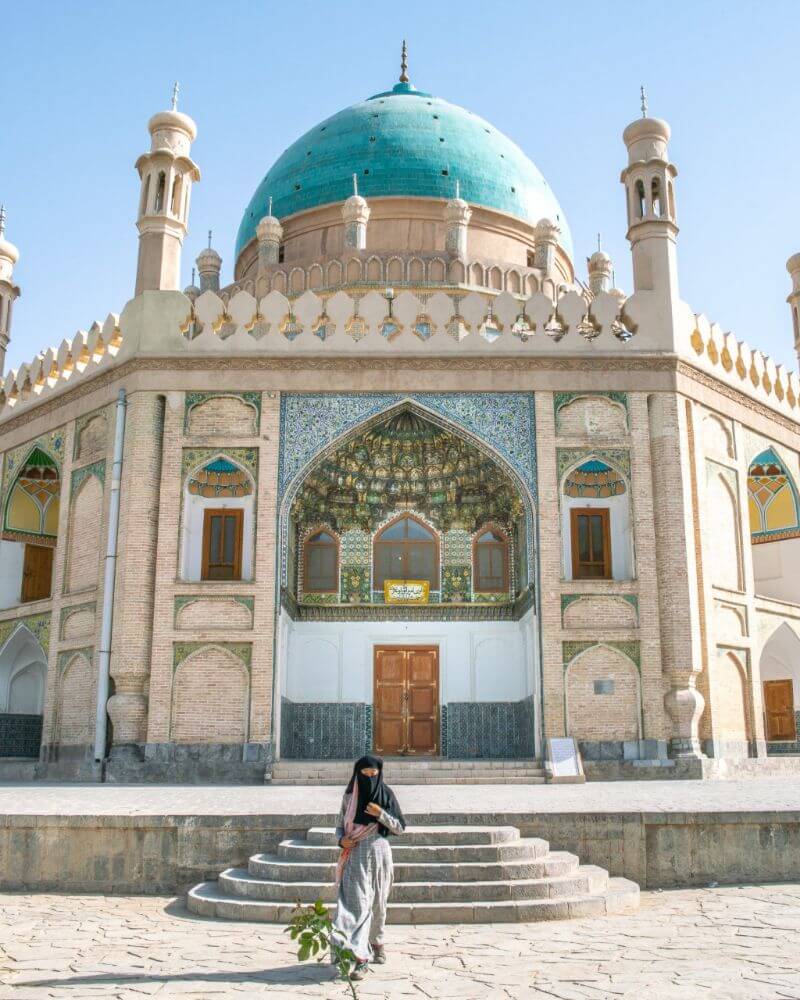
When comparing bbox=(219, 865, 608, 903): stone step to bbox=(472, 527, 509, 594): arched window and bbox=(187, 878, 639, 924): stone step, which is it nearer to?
bbox=(187, 878, 639, 924): stone step

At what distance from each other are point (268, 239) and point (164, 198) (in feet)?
11.3

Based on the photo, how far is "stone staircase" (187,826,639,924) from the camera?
5.34m

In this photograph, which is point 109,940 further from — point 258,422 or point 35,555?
point 35,555

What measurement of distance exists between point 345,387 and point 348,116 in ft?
25.9

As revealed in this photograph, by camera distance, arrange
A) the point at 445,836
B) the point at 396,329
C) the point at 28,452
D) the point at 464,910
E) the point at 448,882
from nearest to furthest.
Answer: the point at 464,910, the point at 448,882, the point at 445,836, the point at 396,329, the point at 28,452

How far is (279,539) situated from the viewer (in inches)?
461

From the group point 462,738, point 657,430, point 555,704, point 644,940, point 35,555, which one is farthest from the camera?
point 35,555

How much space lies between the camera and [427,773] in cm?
1080

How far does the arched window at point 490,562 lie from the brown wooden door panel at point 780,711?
3.91 m

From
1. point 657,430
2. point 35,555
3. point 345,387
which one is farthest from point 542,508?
point 35,555

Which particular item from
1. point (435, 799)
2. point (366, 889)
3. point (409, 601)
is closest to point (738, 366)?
point (409, 601)

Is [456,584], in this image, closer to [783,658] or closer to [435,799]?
[783,658]

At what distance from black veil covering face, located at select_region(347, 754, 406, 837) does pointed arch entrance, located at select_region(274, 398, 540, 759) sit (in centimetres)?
766

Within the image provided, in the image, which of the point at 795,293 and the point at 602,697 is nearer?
the point at 602,697
